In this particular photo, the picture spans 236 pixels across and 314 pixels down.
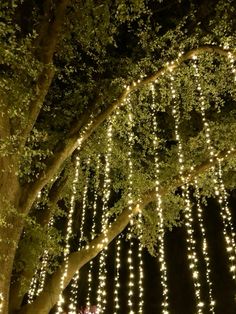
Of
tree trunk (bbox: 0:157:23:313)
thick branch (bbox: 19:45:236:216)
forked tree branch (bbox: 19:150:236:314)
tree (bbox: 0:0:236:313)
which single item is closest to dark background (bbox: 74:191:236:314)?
tree (bbox: 0:0:236:313)

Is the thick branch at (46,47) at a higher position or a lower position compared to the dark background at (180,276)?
lower

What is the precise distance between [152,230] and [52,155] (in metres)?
3.15

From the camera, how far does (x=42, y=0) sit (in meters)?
5.95

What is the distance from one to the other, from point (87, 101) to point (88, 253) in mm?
2217

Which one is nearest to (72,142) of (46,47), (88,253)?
(46,47)

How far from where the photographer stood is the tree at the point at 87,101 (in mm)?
4879

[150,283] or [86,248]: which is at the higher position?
[150,283]

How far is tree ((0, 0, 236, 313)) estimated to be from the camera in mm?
4879

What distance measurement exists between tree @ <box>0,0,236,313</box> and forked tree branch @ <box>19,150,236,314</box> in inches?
0.6

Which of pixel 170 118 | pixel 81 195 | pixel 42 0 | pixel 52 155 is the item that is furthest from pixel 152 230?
pixel 42 0

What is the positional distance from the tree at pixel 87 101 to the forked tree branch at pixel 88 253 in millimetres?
15

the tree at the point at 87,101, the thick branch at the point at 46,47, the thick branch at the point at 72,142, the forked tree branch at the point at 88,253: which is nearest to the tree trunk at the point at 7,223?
the tree at the point at 87,101

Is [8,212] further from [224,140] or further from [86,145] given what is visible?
[224,140]

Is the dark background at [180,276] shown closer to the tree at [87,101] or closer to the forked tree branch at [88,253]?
the tree at [87,101]
